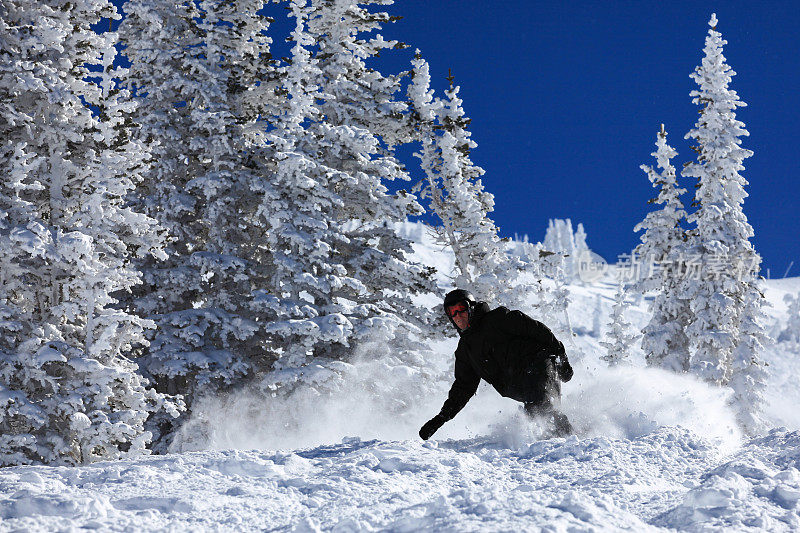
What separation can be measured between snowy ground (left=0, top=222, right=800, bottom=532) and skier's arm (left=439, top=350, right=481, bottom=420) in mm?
519

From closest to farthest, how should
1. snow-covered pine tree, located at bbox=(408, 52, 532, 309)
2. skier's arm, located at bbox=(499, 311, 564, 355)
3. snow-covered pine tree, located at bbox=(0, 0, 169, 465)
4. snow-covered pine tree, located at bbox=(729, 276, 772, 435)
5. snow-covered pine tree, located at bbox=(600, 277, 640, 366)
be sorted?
skier's arm, located at bbox=(499, 311, 564, 355) → snow-covered pine tree, located at bbox=(0, 0, 169, 465) → snow-covered pine tree, located at bbox=(408, 52, 532, 309) → snow-covered pine tree, located at bbox=(729, 276, 772, 435) → snow-covered pine tree, located at bbox=(600, 277, 640, 366)

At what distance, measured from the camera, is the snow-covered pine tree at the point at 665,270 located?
24.1 meters

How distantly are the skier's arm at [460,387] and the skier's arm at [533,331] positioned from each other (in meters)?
0.78

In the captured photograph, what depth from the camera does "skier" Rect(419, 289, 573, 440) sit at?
700cm

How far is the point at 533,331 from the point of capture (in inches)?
278

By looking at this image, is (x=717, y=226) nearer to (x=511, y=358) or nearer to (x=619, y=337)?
(x=619, y=337)

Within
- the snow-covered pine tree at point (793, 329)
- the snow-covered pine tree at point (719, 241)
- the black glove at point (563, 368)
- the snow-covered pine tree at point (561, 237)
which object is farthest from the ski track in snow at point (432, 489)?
the snow-covered pine tree at point (561, 237)

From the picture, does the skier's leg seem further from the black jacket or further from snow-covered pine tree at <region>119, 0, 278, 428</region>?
snow-covered pine tree at <region>119, 0, 278, 428</region>

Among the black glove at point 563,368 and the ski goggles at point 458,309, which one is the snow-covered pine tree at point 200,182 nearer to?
the ski goggles at point 458,309

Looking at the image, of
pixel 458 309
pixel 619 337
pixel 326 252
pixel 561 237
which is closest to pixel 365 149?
pixel 326 252

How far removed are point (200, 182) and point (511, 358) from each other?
1195 cm

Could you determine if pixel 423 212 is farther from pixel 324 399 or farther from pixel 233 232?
pixel 324 399

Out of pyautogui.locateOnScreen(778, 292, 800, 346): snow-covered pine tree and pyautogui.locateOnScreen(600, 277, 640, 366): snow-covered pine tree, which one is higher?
pyautogui.locateOnScreen(778, 292, 800, 346): snow-covered pine tree

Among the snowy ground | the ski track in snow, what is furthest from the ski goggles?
the ski track in snow
